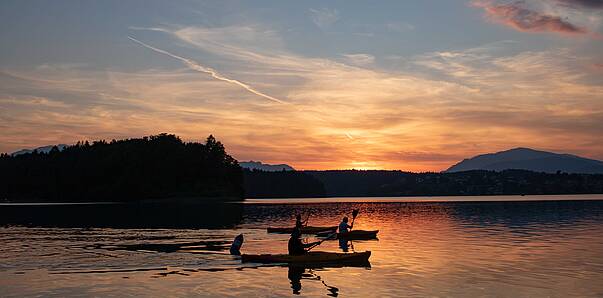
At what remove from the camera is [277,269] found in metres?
36.0

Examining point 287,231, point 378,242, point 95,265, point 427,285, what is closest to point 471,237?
point 378,242

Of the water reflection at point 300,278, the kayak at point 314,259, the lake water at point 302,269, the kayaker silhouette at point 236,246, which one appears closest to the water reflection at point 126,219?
the lake water at point 302,269

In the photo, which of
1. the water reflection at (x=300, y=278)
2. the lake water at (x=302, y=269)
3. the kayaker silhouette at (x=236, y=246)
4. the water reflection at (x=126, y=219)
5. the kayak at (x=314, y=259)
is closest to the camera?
the lake water at (x=302, y=269)

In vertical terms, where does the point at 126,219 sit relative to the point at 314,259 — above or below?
above

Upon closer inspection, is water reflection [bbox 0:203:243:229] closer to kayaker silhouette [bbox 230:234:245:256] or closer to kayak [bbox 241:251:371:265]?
kayaker silhouette [bbox 230:234:245:256]

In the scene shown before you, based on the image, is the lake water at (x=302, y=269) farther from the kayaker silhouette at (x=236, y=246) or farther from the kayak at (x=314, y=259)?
the kayak at (x=314, y=259)

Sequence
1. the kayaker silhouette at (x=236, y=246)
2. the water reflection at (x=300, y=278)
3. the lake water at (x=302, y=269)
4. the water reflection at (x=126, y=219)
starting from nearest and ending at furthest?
the lake water at (x=302, y=269), the water reflection at (x=300, y=278), the kayaker silhouette at (x=236, y=246), the water reflection at (x=126, y=219)

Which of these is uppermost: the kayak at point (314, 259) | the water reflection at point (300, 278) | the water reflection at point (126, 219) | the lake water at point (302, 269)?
the water reflection at point (126, 219)

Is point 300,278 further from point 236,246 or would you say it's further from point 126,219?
point 126,219

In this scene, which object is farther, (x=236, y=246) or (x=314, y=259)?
(x=236, y=246)

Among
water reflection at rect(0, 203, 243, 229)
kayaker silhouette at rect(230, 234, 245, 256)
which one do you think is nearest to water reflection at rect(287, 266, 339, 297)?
kayaker silhouette at rect(230, 234, 245, 256)

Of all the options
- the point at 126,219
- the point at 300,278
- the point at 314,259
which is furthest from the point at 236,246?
the point at 126,219

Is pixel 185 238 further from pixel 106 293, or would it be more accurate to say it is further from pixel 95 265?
pixel 106 293

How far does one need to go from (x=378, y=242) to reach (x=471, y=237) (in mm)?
10382
